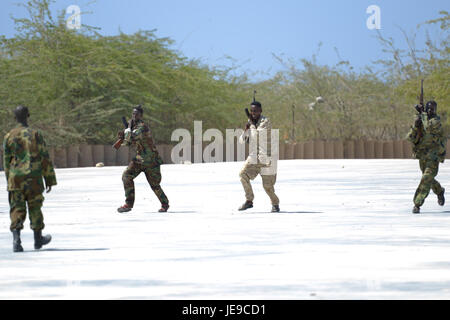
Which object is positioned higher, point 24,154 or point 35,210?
point 24,154

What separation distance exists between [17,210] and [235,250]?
253 centimetres

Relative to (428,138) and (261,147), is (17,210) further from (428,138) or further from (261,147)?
(428,138)

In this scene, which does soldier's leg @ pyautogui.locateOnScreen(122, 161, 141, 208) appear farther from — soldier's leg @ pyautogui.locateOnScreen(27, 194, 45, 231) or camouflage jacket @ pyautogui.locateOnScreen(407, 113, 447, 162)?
soldier's leg @ pyautogui.locateOnScreen(27, 194, 45, 231)

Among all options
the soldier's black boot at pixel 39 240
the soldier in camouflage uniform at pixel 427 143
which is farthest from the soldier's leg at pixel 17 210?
the soldier in camouflage uniform at pixel 427 143

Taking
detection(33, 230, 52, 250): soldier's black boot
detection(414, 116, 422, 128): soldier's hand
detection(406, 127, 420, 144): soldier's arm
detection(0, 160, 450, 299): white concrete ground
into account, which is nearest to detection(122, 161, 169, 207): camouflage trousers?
detection(0, 160, 450, 299): white concrete ground

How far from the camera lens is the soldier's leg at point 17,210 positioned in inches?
423

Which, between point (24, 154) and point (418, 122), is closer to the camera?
point (24, 154)

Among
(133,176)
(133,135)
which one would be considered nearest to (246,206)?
(133,176)

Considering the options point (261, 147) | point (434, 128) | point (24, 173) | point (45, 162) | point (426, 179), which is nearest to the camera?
point (24, 173)

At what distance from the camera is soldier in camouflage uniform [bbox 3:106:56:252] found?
35.4ft

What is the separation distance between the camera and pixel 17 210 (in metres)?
10.8

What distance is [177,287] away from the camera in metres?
8.20
